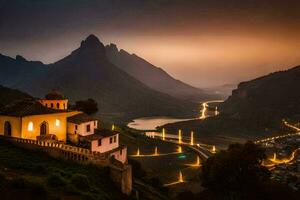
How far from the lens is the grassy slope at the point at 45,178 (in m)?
26.6

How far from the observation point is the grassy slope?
26.6 metres

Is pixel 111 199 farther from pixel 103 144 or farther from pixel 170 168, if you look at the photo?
pixel 170 168

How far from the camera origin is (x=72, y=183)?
101 ft

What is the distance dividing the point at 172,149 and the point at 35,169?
70.9 metres

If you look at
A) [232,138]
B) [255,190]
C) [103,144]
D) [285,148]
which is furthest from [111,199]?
[232,138]

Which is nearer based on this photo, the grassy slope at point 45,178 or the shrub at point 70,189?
the grassy slope at point 45,178

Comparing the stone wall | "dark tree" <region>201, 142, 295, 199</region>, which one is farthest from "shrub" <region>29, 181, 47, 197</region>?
"dark tree" <region>201, 142, 295, 199</region>

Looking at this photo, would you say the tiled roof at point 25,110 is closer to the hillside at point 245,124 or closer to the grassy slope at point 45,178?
the grassy slope at point 45,178

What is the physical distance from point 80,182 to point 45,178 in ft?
8.61

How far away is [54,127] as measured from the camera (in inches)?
1817

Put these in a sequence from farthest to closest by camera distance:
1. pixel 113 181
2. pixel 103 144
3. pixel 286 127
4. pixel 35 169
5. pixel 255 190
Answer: pixel 286 127 → pixel 255 190 → pixel 103 144 → pixel 113 181 → pixel 35 169

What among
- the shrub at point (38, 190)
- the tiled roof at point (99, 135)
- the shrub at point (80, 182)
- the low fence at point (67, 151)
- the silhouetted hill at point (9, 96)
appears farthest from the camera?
the silhouetted hill at point (9, 96)

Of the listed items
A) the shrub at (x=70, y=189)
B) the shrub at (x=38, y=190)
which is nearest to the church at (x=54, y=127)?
the shrub at (x=70, y=189)

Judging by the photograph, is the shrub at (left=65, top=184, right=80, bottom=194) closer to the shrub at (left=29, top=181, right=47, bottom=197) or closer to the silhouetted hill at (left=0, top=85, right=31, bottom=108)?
the shrub at (left=29, top=181, right=47, bottom=197)
